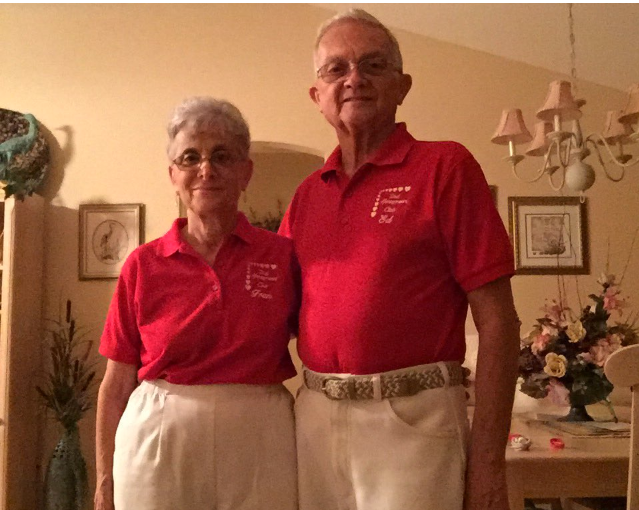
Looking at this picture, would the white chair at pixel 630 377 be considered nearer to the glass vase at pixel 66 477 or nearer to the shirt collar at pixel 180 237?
the shirt collar at pixel 180 237

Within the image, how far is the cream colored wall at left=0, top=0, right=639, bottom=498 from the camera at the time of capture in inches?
148

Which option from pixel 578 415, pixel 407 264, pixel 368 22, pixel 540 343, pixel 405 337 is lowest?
pixel 578 415

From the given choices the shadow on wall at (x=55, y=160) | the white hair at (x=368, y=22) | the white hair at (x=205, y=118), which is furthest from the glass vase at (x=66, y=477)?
the white hair at (x=368, y=22)

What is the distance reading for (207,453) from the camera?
46.5 inches

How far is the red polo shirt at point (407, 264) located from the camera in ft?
3.52

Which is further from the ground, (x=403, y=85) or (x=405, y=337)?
(x=403, y=85)

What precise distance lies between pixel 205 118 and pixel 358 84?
0.34 meters

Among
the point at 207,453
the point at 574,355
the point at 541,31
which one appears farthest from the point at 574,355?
the point at 541,31

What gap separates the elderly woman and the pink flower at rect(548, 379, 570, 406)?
1.32 m

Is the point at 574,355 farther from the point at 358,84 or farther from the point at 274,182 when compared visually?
the point at 274,182

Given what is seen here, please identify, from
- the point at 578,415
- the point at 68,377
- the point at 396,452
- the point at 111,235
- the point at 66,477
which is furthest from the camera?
the point at 111,235

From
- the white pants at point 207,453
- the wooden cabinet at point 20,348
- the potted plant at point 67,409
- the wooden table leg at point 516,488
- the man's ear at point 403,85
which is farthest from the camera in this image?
the potted plant at point 67,409

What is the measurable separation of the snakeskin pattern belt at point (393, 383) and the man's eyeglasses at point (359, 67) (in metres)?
0.58

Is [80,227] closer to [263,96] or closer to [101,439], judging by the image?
[263,96]
